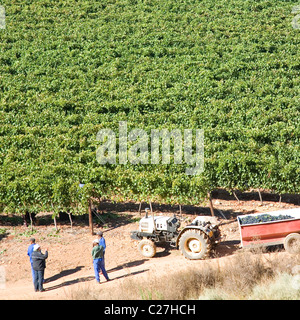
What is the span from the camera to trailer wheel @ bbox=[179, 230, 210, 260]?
36.9ft

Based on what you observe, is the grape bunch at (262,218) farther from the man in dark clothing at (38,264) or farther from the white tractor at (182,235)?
the man in dark clothing at (38,264)

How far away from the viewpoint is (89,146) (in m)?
19.5

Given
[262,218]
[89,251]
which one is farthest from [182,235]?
[89,251]

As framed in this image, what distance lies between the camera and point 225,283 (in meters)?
8.63

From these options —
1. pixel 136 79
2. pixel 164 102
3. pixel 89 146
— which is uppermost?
pixel 136 79

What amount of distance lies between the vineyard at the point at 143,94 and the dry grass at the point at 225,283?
18.2 feet

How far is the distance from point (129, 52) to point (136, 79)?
17.7ft

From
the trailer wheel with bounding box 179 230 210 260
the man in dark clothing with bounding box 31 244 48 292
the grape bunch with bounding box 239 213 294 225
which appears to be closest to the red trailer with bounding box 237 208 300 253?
the grape bunch with bounding box 239 213 294 225

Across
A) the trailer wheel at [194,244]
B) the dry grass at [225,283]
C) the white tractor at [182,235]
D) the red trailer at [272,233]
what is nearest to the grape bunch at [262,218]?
the red trailer at [272,233]

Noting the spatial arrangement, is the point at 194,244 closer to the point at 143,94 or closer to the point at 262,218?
the point at 262,218

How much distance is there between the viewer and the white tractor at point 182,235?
1131cm
